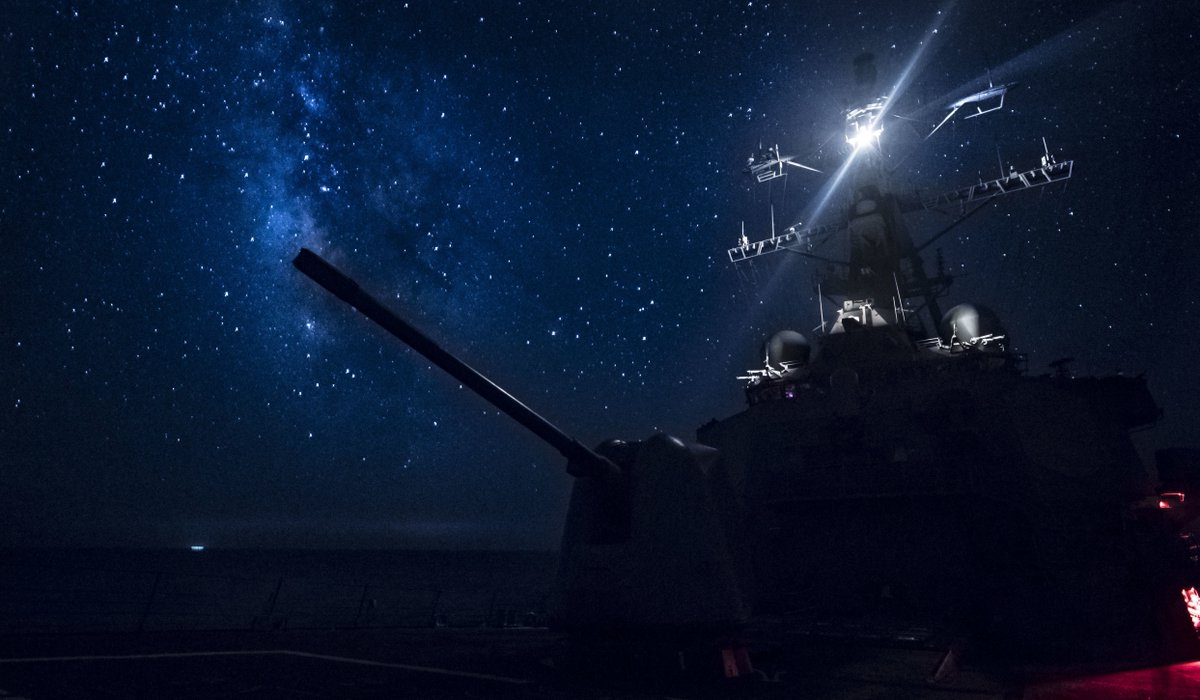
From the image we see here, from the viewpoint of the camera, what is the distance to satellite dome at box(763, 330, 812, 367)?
1708 centimetres

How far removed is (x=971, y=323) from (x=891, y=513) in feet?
20.9

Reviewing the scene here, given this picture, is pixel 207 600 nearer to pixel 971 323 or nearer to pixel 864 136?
pixel 864 136

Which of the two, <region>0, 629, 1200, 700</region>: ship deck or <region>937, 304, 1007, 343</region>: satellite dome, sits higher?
<region>937, 304, 1007, 343</region>: satellite dome

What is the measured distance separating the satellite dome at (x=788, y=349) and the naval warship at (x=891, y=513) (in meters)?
0.63

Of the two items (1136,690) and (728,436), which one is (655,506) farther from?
(728,436)

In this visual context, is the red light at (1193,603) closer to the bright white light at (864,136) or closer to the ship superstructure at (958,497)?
the ship superstructure at (958,497)

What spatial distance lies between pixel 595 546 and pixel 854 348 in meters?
10.2

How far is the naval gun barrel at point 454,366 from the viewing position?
257 inches

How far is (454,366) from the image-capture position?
734 centimetres

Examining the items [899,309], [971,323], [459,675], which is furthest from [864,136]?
[459,675]

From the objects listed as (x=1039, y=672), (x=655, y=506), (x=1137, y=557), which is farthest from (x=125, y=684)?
(x=1137, y=557)

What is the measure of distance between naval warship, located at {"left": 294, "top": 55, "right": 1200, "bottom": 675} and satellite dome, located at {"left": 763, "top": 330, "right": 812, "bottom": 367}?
0.63 meters

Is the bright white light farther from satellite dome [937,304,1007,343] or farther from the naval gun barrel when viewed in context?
the naval gun barrel

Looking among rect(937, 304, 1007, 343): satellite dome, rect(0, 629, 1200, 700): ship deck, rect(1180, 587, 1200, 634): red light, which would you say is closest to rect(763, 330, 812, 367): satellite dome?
rect(937, 304, 1007, 343): satellite dome
